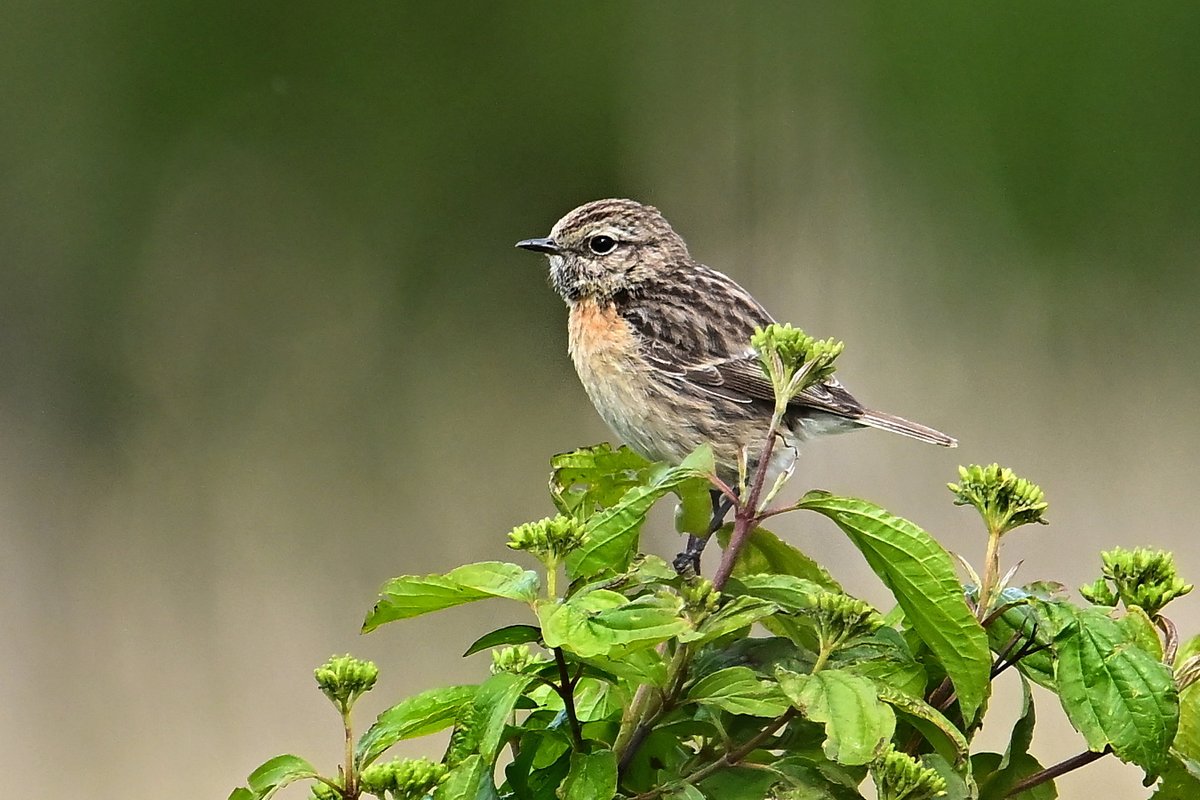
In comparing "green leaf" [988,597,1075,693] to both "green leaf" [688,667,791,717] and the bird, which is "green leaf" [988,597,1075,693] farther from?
the bird

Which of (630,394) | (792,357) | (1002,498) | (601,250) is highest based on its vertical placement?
(601,250)

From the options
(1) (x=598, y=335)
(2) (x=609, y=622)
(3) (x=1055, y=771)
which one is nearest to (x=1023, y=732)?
(3) (x=1055, y=771)

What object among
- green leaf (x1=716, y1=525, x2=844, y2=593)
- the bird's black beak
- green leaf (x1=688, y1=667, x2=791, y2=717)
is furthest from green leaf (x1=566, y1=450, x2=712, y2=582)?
the bird's black beak

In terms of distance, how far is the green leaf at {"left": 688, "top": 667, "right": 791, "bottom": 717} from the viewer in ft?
2.82

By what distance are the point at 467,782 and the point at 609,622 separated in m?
0.14

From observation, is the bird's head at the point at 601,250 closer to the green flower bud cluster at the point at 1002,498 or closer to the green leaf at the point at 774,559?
the green leaf at the point at 774,559

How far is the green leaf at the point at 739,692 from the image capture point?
2.82 feet

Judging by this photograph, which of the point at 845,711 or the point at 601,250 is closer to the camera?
the point at 845,711

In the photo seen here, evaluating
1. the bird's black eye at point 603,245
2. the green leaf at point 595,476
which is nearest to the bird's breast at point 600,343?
the bird's black eye at point 603,245

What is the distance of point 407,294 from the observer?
3467mm

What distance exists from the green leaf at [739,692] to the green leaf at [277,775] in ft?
0.90

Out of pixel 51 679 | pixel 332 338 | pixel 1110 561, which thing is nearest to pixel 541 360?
pixel 332 338

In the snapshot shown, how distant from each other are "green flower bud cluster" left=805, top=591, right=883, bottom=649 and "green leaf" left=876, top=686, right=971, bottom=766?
43 millimetres

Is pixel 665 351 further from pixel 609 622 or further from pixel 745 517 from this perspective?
pixel 609 622
